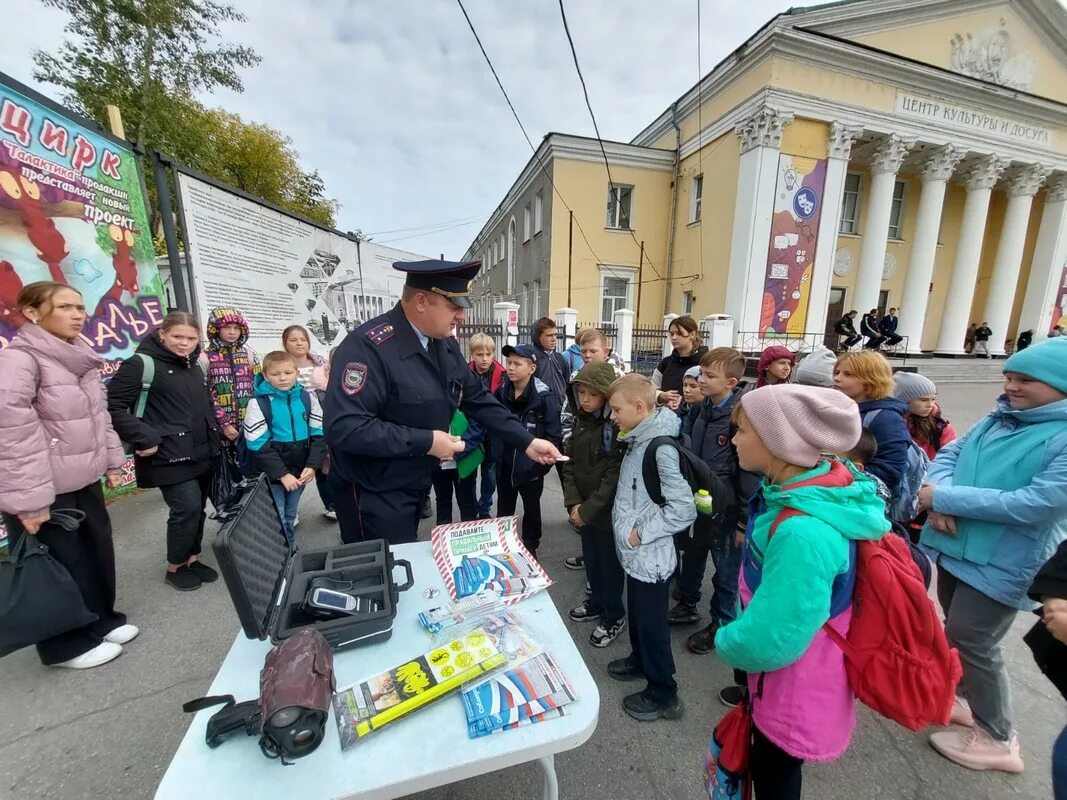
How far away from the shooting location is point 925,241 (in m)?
15.1

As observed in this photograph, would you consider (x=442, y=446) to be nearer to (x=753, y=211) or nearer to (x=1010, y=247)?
(x=753, y=211)

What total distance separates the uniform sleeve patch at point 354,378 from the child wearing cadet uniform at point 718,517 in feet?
6.49

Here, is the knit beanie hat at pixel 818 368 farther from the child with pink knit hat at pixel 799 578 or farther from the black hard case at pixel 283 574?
the black hard case at pixel 283 574

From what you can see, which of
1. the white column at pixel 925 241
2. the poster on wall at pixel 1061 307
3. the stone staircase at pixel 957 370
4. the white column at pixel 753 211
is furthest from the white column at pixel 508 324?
the poster on wall at pixel 1061 307

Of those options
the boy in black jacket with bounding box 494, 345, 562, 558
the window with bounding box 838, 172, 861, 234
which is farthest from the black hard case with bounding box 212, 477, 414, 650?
the window with bounding box 838, 172, 861, 234

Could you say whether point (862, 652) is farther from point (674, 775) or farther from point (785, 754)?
point (674, 775)

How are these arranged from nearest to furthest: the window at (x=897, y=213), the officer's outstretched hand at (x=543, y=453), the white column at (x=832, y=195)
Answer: the officer's outstretched hand at (x=543, y=453)
the white column at (x=832, y=195)
the window at (x=897, y=213)

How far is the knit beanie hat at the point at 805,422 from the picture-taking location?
1.25 meters

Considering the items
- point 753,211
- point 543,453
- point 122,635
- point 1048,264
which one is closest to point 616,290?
point 753,211

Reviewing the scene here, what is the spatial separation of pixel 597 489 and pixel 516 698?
138 cm

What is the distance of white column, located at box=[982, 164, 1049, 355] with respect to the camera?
1638 centimetres

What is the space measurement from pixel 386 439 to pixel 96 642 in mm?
2401

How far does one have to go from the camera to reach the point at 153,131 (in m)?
11.5

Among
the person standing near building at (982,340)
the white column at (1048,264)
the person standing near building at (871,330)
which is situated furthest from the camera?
the white column at (1048,264)
